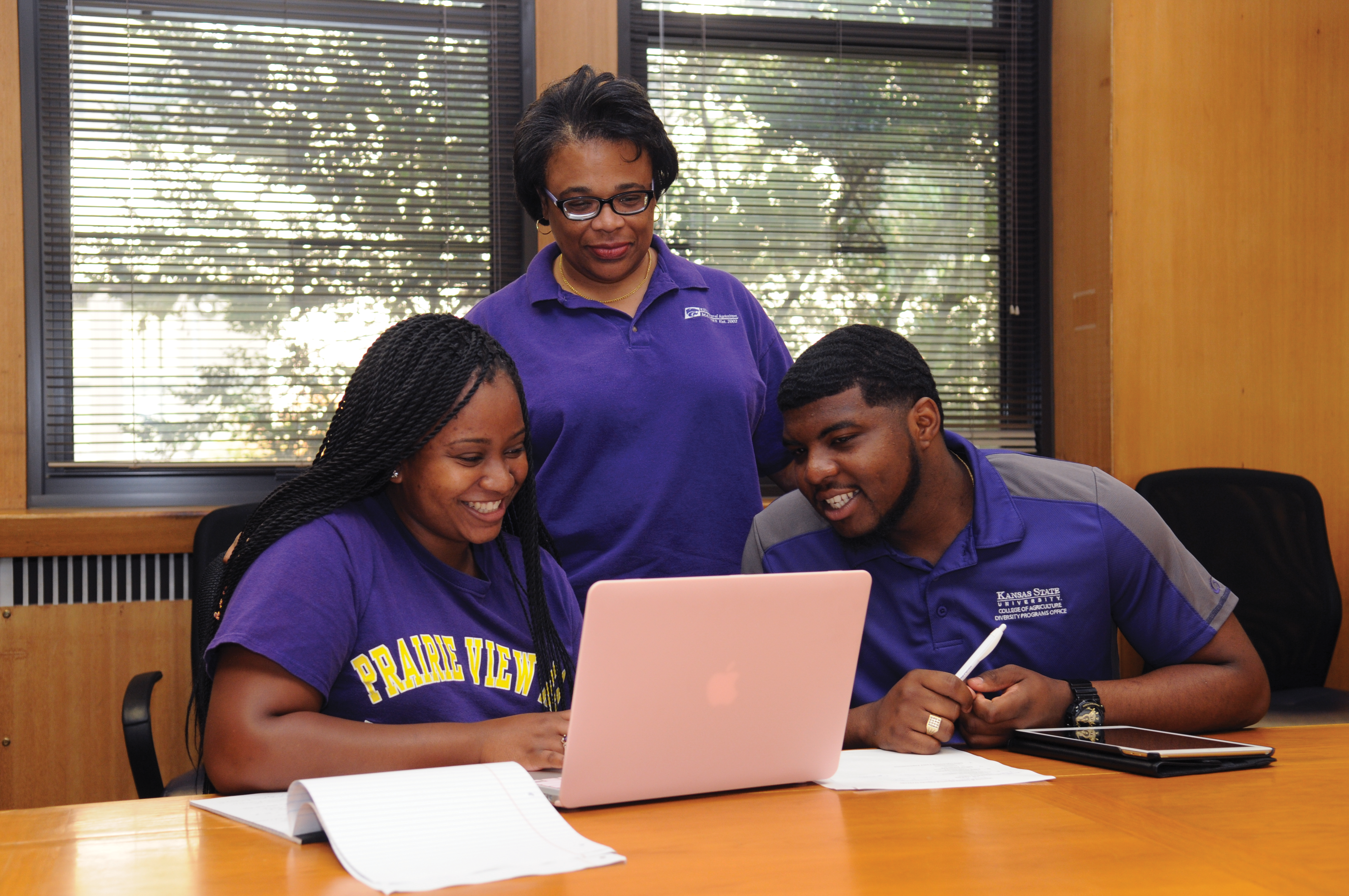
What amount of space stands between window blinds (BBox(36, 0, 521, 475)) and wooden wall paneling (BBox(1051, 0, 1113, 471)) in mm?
1579

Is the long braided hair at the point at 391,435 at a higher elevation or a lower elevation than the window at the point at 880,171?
lower

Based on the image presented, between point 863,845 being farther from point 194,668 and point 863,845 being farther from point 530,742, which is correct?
point 194,668

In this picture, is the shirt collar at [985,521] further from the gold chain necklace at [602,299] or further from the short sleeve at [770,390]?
the gold chain necklace at [602,299]

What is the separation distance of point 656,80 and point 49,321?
5.45 feet

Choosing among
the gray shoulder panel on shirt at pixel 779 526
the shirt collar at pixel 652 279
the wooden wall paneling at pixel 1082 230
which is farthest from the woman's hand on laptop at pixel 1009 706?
the wooden wall paneling at pixel 1082 230

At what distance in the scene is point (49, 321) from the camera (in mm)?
2645

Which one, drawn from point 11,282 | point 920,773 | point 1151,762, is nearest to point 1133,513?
point 1151,762

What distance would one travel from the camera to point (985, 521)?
1565mm

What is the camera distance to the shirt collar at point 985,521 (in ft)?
5.08

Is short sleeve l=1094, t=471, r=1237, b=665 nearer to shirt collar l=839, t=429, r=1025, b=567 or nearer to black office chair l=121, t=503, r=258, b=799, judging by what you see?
shirt collar l=839, t=429, r=1025, b=567

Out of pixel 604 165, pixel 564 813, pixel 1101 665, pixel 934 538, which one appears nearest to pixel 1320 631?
pixel 1101 665

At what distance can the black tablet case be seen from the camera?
1.15m

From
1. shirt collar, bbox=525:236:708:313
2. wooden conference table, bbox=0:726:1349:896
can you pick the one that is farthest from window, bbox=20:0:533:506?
wooden conference table, bbox=0:726:1349:896

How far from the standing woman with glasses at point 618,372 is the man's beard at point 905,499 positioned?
324 millimetres
